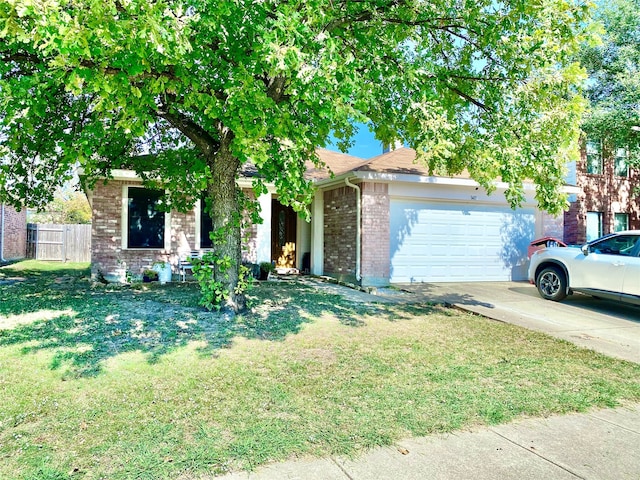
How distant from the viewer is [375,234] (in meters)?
11.1

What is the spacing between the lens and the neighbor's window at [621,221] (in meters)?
15.3

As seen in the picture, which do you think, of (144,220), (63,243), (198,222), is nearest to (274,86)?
(198,222)

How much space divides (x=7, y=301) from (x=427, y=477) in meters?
8.13

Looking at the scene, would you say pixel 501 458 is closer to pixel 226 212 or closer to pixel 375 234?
pixel 226 212

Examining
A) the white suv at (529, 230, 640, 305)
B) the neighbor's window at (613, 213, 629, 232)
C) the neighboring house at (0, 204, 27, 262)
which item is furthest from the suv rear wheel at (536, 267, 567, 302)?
the neighboring house at (0, 204, 27, 262)

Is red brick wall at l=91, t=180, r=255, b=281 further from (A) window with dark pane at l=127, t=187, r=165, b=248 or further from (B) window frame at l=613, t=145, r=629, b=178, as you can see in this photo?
(B) window frame at l=613, t=145, r=629, b=178

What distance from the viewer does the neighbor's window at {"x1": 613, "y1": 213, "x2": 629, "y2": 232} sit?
15.3 metres

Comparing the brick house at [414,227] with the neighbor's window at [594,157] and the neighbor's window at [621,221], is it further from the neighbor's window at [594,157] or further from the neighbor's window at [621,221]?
the neighbor's window at [621,221]

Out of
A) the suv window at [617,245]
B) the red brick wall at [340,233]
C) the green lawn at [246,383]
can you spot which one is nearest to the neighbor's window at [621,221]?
the suv window at [617,245]

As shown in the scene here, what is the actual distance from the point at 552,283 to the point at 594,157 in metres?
7.87

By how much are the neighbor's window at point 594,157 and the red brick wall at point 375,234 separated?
8211 mm

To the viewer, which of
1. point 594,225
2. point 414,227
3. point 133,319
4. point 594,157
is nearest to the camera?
point 133,319

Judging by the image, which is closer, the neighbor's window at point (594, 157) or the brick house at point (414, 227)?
the brick house at point (414, 227)

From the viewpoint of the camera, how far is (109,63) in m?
4.51
